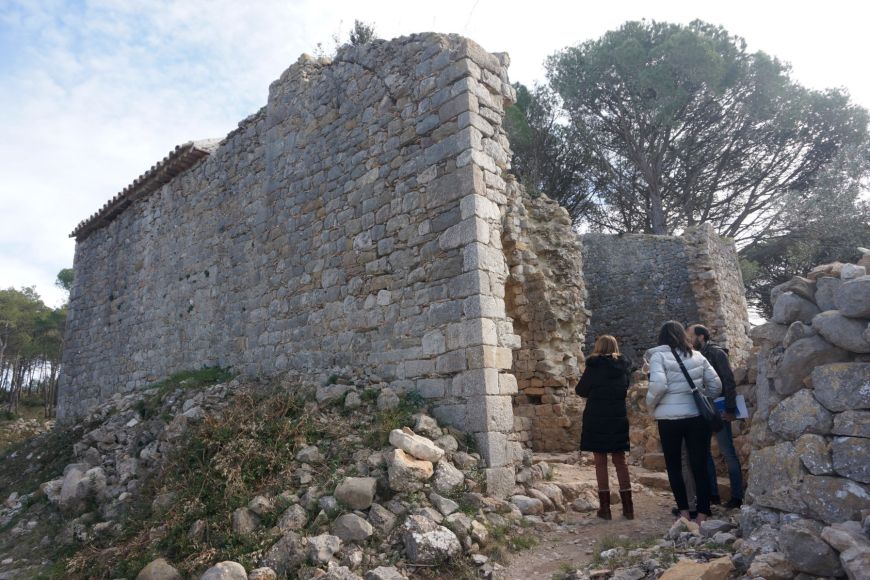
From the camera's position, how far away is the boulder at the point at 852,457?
2875 millimetres

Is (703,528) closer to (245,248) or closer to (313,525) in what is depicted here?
(313,525)

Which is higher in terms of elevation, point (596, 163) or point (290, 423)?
→ point (596, 163)

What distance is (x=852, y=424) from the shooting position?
9.76ft

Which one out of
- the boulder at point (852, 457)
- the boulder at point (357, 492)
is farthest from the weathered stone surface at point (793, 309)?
the boulder at point (357, 492)

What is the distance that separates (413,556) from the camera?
13.1 ft

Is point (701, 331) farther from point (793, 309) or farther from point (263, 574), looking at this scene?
point (263, 574)

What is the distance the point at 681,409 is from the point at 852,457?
1594mm

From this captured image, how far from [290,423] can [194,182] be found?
6.48 meters

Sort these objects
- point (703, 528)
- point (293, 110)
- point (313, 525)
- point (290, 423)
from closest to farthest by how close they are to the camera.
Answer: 1. point (703, 528)
2. point (313, 525)
3. point (290, 423)
4. point (293, 110)

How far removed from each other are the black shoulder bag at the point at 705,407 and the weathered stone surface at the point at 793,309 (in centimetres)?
92

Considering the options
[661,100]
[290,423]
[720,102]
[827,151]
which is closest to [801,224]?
[827,151]

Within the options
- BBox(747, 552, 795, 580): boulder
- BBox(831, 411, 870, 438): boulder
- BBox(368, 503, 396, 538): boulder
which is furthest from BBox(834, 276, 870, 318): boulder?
BBox(368, 503, 396, 538): boulder

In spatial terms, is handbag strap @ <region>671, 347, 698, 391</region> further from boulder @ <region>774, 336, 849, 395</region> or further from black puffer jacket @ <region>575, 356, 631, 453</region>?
boulder @ <region>774, 336, 849, 395</region>

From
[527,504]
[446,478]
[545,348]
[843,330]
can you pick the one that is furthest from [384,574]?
[545,348]
